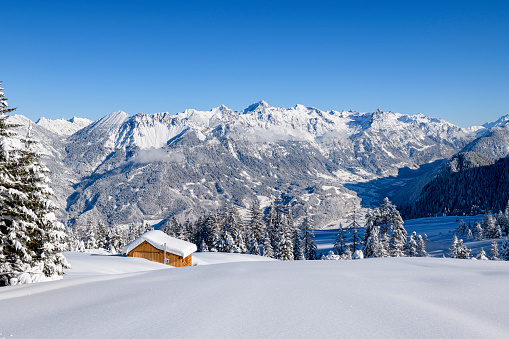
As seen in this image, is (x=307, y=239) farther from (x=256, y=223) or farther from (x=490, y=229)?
(x=490, y=229)

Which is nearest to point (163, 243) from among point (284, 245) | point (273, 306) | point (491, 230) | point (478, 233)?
point (284, 245)

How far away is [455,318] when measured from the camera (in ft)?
20.7

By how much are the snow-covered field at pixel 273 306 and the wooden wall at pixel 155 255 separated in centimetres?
2280

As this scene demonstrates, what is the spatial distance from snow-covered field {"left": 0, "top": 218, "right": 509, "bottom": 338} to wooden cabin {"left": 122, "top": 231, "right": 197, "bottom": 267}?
22.4 meters

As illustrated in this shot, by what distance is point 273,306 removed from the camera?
7.00 m

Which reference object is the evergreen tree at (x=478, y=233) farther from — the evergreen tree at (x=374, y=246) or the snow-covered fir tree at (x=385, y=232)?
the evergreen tree at (x=374, y=246)

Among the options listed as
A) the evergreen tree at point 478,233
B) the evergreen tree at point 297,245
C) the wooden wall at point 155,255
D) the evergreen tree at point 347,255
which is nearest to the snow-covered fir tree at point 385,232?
the evergreen tree at point 347,255

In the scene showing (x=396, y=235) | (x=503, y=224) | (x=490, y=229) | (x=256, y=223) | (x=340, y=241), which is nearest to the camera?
(x=396, y=235)

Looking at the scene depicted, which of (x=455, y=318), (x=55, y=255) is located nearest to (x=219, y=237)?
(x=55, y=255)

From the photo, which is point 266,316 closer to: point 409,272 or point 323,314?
point 323,314

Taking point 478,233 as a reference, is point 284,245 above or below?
above

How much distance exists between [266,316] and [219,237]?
49.9 metres

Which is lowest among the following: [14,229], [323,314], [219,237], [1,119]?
[219,237]

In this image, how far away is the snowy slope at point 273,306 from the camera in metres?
5.79
